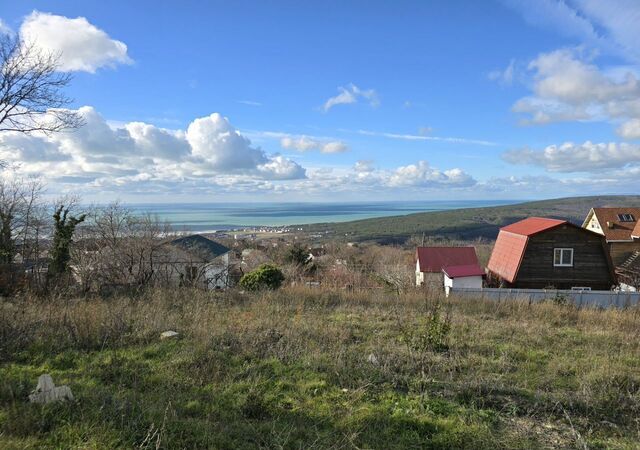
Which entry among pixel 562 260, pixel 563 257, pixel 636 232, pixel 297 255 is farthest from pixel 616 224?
pixel 297 255

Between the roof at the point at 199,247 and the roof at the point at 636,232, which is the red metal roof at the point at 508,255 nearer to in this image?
the roof at the point at 636,232

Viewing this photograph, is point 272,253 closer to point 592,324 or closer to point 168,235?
Answer: point 168,235

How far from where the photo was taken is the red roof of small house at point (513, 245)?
26625 millimetres

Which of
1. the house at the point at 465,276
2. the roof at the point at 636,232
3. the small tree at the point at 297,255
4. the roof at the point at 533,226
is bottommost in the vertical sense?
the house at the point at 465,276

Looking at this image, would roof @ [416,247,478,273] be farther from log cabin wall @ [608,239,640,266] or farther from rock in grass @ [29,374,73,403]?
rock in grass @ [29,374,73,403]

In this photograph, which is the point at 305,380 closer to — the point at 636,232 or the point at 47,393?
the point at 47,393

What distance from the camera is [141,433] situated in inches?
119

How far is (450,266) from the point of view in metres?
29.5

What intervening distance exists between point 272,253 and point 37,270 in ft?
85.1

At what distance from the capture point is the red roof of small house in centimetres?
2662

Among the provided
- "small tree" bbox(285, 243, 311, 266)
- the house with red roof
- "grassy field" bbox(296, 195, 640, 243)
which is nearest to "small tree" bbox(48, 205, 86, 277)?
"small tree" bbox(285, 243, 311, 266)

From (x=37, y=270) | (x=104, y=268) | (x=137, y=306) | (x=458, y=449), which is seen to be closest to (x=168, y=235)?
(x=104, y=268)

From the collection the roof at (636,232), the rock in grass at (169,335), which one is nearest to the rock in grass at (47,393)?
the rock in grass at (169,335)

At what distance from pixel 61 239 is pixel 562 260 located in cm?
2875
